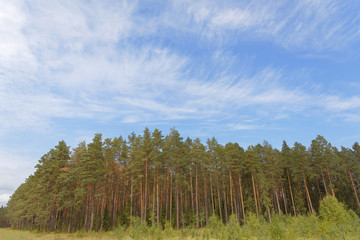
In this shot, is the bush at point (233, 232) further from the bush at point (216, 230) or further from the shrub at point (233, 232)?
the bush at point (216, 230)

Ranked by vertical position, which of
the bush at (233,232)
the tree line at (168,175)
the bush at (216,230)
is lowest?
the bush at (216,230)

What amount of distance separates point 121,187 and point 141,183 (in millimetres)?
15586

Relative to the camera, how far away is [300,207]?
45.1 metres

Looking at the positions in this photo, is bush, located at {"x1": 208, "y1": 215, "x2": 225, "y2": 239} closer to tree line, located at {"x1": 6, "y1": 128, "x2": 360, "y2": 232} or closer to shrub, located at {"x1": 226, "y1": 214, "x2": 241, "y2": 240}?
shrub, located at {"x1": 226, "y1": 214, "x2": 241, "y2": 240}

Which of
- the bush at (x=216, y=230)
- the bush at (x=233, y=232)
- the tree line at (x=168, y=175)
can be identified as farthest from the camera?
the tree line at (x=168, y=175)

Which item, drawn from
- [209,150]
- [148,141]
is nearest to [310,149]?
[209,150]

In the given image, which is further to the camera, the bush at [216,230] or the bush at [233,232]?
the bush at [216,230]

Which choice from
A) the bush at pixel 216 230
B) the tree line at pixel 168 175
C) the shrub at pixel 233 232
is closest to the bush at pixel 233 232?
the shrub at pixel 233 232

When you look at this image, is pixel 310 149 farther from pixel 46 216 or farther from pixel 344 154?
pixel 46 216

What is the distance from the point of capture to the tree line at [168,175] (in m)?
35.1

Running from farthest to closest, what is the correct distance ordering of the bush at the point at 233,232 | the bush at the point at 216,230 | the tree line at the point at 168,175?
the tree line at the point at 168,175 → the bush at the point at 216,230 → the bush at the point at 233,232

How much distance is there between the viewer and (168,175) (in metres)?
38.3

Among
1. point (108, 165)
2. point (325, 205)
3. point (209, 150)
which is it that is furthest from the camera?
point (209, 150)

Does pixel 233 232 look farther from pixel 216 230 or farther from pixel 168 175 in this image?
pixel 168 175
